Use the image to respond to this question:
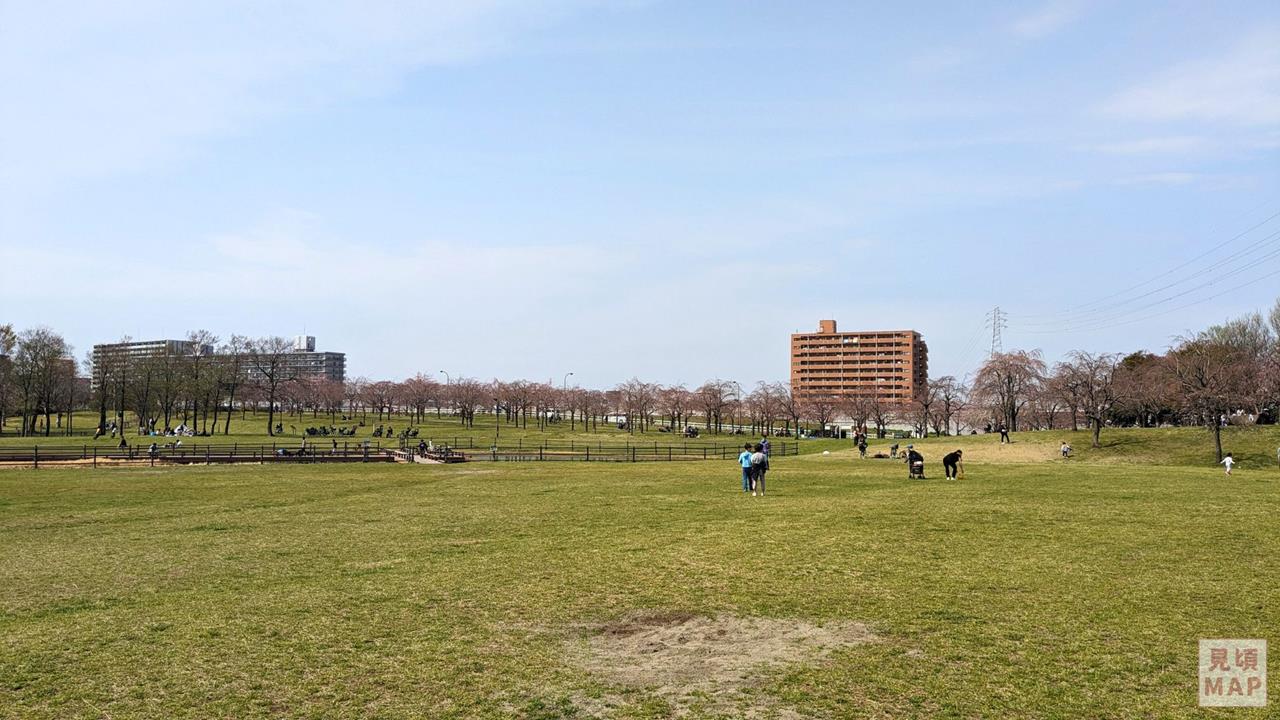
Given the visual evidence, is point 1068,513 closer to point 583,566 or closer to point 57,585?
point 583,566

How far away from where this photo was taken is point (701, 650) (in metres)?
10.9

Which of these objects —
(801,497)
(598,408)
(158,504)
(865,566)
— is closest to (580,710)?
(865,566)

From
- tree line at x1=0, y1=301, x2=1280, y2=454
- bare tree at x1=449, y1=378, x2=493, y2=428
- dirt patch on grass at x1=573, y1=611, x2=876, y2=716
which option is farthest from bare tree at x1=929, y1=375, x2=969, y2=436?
dirt patch on grass at x1=573, y1=611, x2=876, y2=716

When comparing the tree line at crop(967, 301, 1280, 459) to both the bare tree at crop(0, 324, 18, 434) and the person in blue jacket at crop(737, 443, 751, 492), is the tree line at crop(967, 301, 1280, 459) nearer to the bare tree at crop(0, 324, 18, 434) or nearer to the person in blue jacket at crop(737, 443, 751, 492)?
the person in blue jacket at crop(737, 443, 751, 492)

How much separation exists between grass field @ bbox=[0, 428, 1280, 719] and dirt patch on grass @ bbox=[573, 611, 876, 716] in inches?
1.9

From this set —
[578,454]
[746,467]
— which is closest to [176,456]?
[578,454]

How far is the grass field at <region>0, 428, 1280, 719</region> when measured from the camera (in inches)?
362

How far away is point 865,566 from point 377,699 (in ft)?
33.0

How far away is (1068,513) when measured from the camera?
23.5 m

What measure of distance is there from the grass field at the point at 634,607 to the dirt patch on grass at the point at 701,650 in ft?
0.16

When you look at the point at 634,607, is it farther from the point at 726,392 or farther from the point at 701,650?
the point at 726,392

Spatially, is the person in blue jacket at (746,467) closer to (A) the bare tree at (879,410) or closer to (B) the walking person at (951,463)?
(B) the walking person at (951,463)

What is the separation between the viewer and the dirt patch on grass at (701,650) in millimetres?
9562

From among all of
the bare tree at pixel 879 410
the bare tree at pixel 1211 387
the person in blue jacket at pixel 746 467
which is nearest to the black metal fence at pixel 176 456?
the person in blue jacket at pixel 746 467
